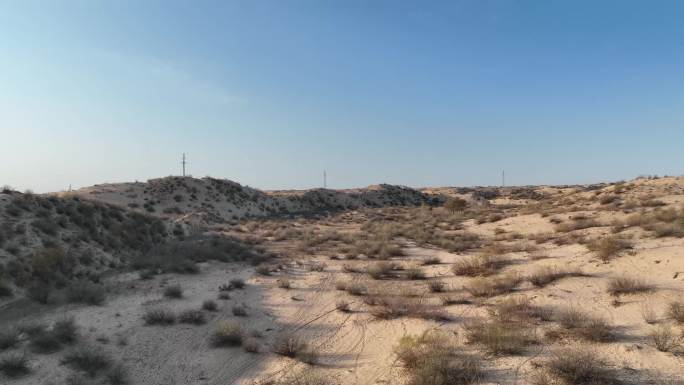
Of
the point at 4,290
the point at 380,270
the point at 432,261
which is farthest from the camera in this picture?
the point at 432,261

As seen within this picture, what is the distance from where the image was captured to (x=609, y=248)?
12719 mm

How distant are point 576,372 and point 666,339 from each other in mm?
1968

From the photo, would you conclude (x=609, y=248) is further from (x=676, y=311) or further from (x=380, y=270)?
(x=380, y=270)

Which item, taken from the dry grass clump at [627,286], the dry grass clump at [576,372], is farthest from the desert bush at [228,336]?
the dry grass clump at [627,286]

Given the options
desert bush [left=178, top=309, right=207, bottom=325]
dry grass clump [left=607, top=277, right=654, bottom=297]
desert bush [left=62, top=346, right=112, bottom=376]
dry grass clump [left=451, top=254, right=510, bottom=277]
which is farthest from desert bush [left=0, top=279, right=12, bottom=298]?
dry grass clump [left=607, top=277, right=654, bottom=297]

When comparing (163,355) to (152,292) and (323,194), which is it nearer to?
(152,292)

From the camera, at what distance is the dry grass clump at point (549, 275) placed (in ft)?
36.7

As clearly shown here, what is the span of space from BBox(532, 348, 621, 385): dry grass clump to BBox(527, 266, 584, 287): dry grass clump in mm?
4823

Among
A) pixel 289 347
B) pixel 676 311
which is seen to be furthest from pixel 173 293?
pixel 676 311

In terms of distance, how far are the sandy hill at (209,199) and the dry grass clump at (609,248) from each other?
106 ft

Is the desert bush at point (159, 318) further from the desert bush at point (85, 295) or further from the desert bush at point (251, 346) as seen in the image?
the desert bush at point (251, 346)

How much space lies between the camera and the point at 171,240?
2470 centimetres

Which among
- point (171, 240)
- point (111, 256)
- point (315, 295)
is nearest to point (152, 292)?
point (315, 295)

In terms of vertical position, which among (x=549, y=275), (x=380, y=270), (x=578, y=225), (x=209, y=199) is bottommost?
(x=380, y=270)
